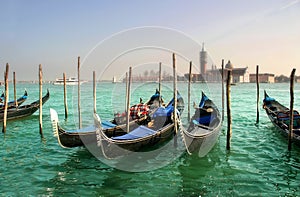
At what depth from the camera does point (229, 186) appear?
152 inches

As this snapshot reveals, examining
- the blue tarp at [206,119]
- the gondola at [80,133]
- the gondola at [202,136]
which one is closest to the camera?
the gondola at [80,133]

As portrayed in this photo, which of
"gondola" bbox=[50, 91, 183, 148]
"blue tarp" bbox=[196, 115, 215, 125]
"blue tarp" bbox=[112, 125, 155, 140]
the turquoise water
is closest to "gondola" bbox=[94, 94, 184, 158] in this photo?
"blue tarp" bbox=[112, 125, 155, 140]

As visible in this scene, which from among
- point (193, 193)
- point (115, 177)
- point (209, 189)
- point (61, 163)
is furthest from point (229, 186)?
point (61, 163)

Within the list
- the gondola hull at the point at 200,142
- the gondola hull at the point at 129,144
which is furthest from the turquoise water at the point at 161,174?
the gondola hull at the point at 129,144

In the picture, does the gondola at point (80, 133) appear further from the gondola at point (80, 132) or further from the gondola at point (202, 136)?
the gondola at point (202, 136)

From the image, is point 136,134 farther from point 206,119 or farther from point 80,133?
point 206,119

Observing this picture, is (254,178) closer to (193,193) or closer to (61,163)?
(193,193)

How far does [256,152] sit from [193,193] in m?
2.61

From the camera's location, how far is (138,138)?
4996 mm

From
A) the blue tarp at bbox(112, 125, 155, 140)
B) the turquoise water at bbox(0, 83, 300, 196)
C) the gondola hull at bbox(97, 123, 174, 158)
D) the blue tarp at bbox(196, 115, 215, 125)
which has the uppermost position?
the blue tarp at bbox(196, 115, 215, 125)


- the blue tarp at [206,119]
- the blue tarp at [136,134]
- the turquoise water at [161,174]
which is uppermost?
the blue tarp at [206,119]

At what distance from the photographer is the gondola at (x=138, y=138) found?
174 inches

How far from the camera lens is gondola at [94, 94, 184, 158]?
14.5 feet

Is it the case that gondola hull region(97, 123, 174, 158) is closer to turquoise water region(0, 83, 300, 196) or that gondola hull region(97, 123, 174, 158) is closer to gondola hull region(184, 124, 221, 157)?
turquoise water region(0, 83, 300, 196)
